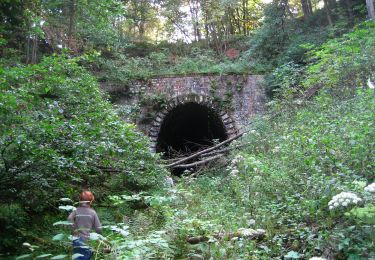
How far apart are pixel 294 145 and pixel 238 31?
19022mm

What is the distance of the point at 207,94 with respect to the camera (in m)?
13.3

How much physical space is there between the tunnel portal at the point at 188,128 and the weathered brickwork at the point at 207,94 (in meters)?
0.29

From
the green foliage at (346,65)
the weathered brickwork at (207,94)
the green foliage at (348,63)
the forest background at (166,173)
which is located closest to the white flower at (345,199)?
the forest background at (166,173)

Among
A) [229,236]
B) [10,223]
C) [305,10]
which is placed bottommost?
[229,236]

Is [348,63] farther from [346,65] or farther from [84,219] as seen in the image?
[84,219]

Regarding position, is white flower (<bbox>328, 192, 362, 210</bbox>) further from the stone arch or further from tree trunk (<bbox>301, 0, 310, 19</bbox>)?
tree trunk (<bbox>301, 0, 310, 19</bbox>)

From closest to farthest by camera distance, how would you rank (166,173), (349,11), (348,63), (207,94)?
1. (166,173)
2. (348,63)
3. (207,94)
4. (349,11)

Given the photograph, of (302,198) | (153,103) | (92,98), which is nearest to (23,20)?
(92,98)

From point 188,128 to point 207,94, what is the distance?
3949 millimetres

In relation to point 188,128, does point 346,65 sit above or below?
above

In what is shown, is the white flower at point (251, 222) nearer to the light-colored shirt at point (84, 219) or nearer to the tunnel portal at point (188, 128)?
the light-colored shirt at point (84, 219)

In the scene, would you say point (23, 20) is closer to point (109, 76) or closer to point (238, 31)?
point (109, 76)

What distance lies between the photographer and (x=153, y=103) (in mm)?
13102

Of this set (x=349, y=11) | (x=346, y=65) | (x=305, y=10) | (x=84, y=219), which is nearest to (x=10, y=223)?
(x=84, y=219)
